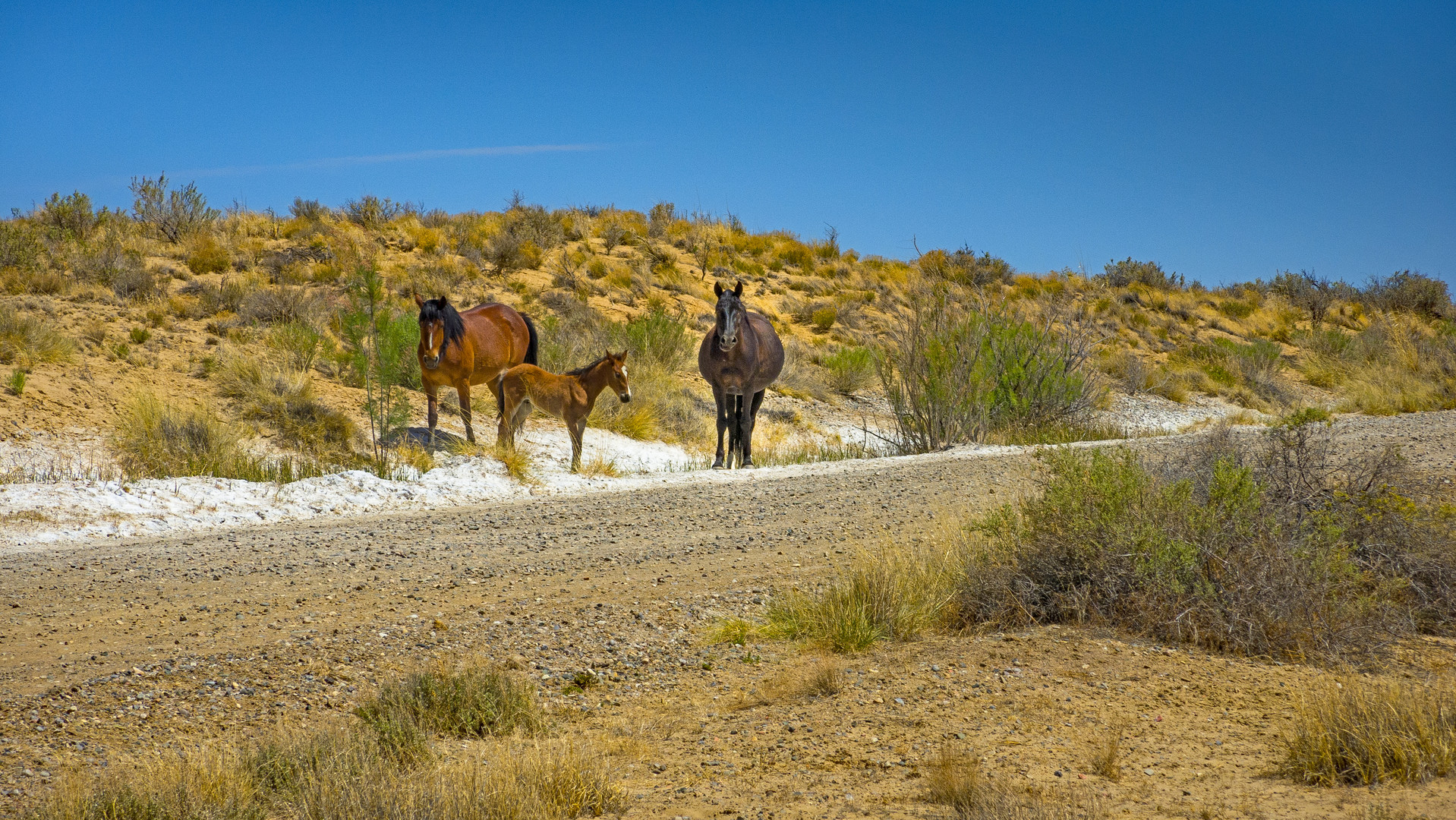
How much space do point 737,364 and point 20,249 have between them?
52.8ft

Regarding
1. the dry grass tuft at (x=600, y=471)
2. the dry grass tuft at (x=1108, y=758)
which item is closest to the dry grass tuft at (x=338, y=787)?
the dry grass tuft at (x=1108, y=758)

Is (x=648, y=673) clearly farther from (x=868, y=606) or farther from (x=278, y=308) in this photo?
(x=278, y=308)

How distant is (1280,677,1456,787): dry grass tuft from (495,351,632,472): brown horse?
10275mm

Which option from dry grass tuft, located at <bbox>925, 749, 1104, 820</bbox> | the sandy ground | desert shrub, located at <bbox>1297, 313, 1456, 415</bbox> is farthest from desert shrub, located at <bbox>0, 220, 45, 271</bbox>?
desert shrub, located at <bbox>1297, 313, 1456, 415</bbox>

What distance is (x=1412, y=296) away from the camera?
44.0m

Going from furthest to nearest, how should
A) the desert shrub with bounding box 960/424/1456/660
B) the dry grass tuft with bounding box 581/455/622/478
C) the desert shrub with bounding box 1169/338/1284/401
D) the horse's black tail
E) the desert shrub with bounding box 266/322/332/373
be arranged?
the desert shrub with bounding box 1169/338/1284/401 → the desert shrub with bounding box 266/322/332/373 → the horse's black tail → the dry grass tuft with bounding box 581/455/622/478 → the desert shrub with bounding box 960/424/1456/660

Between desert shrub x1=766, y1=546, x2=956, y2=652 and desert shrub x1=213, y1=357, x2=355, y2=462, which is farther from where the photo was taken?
desert shrub x1=213, y1=357, x2=355, y2=462

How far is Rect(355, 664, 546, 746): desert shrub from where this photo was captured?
4.60 metres

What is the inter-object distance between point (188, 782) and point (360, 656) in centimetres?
175

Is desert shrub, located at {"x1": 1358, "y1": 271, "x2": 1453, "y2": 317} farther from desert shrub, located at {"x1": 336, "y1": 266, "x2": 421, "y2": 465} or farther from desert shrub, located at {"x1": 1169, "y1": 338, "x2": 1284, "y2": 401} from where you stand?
desert shrub, located at {"x1": 336, "y1": 266, "x2": 421, "y2": 465}

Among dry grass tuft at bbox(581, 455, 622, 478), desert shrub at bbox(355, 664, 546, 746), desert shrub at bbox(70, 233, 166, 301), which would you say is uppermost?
desert shrub at bbox(70, 233, 166, 301)

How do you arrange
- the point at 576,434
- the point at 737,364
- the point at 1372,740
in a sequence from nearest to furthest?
1. the point at 1372,740
2. the point at 576,434
3. the point at 737,364

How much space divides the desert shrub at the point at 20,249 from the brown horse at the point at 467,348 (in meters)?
11.1

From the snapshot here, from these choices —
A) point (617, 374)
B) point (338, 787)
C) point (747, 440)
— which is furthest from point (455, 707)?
point (747, 440)
